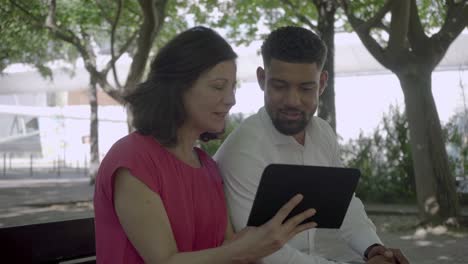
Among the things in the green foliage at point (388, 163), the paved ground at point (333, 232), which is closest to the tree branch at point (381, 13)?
the paved ground at point (333, 232)

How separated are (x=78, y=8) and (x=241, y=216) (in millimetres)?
16293

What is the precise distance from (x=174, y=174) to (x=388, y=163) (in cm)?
1319

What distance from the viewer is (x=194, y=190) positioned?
8.48 feet

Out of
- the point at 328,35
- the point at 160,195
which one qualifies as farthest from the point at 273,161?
the point at 328,35

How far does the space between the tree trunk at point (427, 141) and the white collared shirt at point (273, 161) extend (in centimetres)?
712

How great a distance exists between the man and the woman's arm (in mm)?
556

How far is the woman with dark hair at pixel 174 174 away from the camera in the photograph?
229cm

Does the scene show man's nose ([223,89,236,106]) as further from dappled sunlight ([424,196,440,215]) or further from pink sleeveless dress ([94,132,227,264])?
dappled sunlight ([424,196,440,215])

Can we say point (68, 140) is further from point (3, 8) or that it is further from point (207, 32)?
point (207, 32)

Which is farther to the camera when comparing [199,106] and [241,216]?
[241,216]

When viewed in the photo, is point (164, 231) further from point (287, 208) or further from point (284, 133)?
point (284, 133)

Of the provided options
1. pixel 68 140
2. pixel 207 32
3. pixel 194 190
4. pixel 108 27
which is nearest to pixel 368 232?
pixel 194 190

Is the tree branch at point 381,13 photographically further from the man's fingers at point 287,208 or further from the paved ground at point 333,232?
the man's fingers at point 287,208

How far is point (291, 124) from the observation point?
3.02m
